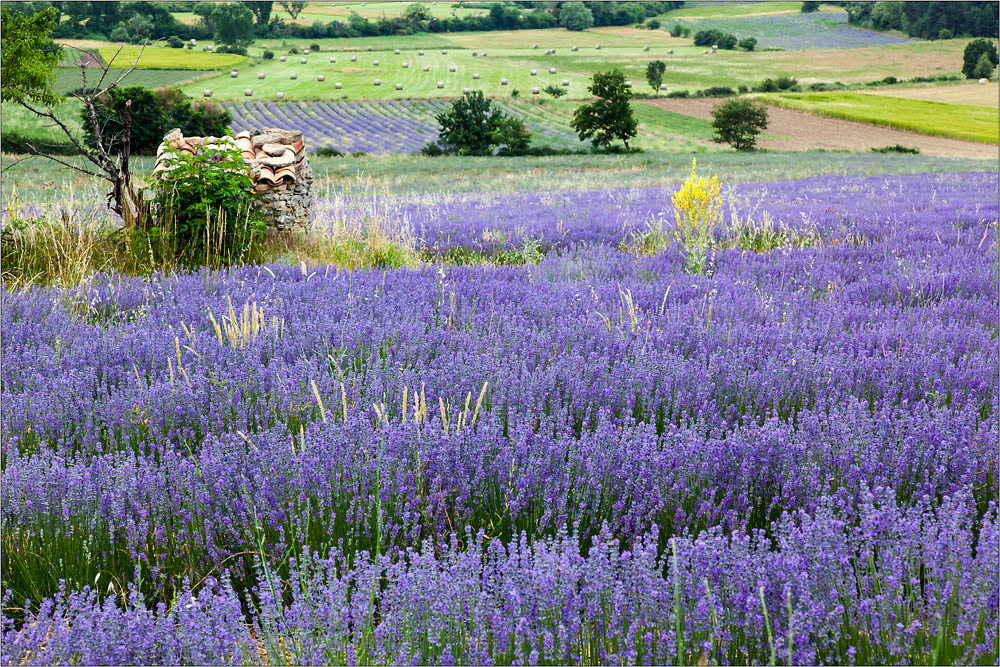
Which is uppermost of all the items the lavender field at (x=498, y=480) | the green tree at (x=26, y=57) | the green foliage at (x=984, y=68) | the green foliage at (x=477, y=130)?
the green foliage at (x=984, y=68)

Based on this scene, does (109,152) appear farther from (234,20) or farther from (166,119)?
(234,20)

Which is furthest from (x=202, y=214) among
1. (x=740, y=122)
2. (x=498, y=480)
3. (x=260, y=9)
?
(x=740, y=122)

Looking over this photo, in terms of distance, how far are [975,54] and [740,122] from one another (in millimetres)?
30992

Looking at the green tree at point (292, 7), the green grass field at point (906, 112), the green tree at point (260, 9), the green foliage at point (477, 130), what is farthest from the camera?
the green grass field at point (906, 112)

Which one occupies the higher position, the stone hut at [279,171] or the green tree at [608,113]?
the green tree at [608,113]

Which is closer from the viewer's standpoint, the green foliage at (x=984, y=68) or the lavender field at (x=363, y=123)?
the lavender field at (x=363, y=123)

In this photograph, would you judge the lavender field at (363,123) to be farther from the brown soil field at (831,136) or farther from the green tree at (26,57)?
the green tree at (26,57)

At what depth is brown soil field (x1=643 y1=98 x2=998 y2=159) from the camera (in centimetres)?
4322

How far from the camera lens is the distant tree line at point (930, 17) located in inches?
2261

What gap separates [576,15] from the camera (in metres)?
57.2

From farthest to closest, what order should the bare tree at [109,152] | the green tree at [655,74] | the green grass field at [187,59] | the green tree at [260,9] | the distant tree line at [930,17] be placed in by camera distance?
the green tree at [655,74], the distant tree line at [930,17], the green grass field at [187,59], the green tree at [260,9], the bare tree at [109,152]

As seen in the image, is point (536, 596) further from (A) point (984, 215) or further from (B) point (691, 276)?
(A) point (984, 215)

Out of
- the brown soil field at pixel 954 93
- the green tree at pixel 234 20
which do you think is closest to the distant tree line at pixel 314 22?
the green tree at pixel 234 20

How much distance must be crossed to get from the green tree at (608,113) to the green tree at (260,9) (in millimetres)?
18140
